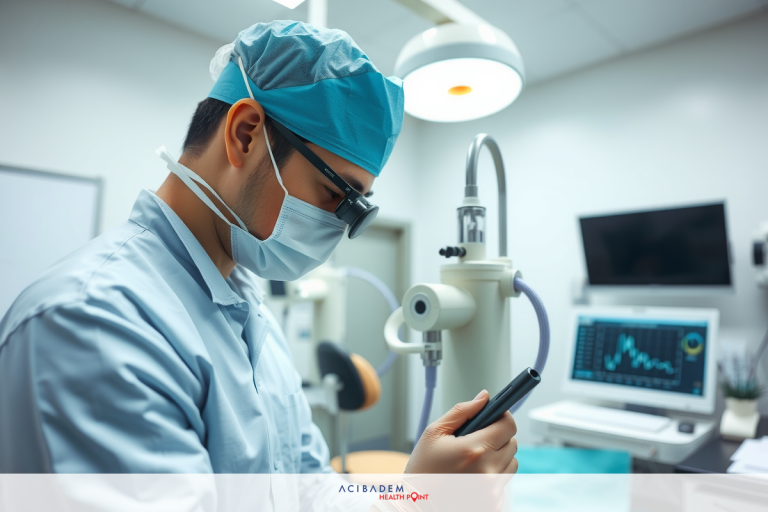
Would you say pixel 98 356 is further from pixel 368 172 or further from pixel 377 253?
pixel 377 253

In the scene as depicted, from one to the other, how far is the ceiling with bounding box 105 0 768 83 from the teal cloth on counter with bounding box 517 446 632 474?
3.00 ft

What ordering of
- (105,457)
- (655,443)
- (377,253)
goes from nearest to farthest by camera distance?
(105,457)
(655,443)
(377,253)

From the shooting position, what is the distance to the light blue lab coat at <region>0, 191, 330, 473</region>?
388mm

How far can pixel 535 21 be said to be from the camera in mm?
1661

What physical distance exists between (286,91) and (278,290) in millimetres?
1398

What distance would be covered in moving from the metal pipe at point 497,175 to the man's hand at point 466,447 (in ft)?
0.84

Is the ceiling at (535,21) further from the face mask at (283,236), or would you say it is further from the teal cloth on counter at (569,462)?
the teal cloth on counter at (569,462)

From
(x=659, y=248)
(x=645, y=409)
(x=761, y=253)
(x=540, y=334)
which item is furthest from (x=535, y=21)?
(x=645, y=409)

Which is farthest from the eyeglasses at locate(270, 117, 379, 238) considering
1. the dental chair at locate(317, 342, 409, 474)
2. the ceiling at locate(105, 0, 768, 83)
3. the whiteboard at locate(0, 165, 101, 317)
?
the whiteboard at locate(0, 165, 101, 317)

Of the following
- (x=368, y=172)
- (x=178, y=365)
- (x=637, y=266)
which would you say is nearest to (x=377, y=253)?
(x=637, y=266)

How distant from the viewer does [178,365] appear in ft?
1.55

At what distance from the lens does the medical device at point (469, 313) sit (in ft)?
1.93

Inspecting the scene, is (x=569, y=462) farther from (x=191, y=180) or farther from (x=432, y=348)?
(x=191, y=180)

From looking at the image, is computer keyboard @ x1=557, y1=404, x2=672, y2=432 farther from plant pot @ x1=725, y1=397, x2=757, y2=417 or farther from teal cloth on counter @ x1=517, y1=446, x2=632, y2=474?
teal cloth on counter @ x1=517, y1=446, x2=632, y2=474
